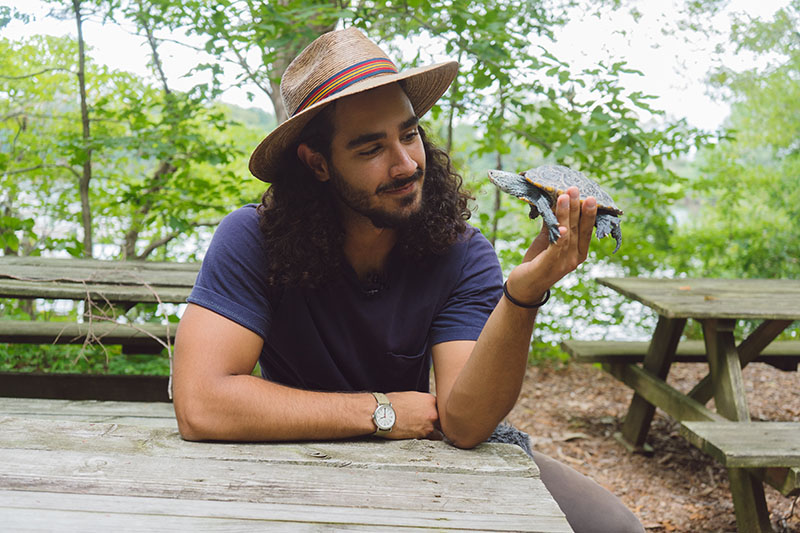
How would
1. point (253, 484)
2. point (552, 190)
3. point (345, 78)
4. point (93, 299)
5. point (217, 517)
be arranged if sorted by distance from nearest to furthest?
point (217, 517), point (253, 484), point (552, 190), point (345, 78), point (93, 299)

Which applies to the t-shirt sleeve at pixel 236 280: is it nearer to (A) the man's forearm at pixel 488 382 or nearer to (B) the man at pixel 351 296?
(B) the man at pixel 351 296

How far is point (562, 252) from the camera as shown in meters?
1.47

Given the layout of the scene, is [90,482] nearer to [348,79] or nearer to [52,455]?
[52,455]

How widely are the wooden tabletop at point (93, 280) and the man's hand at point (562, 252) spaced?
6.47ft

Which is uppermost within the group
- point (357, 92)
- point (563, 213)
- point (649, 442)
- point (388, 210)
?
point (357, 92)

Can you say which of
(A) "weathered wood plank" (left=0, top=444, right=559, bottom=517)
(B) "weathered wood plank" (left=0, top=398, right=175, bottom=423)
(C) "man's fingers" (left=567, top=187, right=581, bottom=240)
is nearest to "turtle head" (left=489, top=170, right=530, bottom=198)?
(C) "man's fingers" (left=567, top=187, right=581, bottom=240)

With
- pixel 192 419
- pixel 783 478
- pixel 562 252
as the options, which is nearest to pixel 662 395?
pixel 783 478

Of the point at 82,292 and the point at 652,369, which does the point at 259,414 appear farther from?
the point at 652,369

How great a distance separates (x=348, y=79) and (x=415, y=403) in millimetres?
953

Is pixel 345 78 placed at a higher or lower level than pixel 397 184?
higher

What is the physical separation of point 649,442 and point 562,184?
3.31m

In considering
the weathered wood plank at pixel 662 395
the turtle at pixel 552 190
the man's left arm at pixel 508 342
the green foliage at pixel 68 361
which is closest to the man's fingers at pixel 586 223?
the man's left arm at pixel 508 342

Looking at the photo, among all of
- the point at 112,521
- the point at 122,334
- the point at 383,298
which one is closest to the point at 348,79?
the point at 383,298

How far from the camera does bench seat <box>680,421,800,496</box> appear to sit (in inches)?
102
